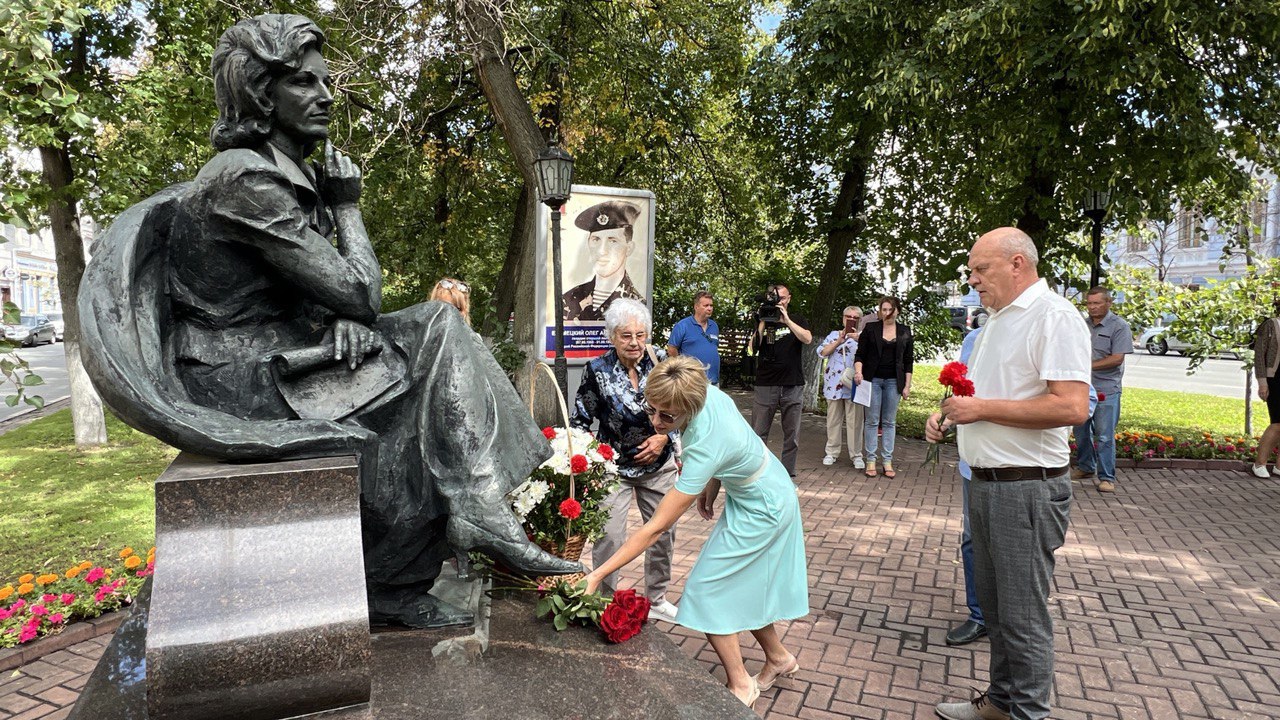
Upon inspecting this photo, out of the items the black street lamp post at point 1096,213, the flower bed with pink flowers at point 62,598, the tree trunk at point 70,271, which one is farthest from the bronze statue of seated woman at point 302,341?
the black street lamp post at point 1096,213

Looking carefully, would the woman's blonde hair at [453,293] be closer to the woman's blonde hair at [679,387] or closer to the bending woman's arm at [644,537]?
the woman's blonde hair at [679,387]

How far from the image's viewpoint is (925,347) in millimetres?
17688

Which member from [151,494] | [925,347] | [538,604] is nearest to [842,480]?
[538,604]

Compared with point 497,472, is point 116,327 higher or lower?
higher

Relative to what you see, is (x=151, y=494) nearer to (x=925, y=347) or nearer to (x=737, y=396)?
(x=737, y=396)

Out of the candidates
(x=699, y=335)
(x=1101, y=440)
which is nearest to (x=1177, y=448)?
(x=1101, y=440)

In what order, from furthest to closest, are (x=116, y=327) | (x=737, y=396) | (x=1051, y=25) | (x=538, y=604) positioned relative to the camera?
A: (x=737, y=396) < (x=1051, y=25) < (x=538, y=604) < (x=116, y=327)

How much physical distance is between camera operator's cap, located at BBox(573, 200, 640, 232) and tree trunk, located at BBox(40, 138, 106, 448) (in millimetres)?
6512

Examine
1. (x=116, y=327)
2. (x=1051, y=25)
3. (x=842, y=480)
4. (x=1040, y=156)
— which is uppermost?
(x=1051, y=25)

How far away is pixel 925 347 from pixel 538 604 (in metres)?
16.4

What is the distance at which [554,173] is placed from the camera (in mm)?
7707

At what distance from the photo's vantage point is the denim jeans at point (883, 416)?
9000 millimetres

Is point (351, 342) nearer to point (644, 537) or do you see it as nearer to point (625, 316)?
point (644, 537)

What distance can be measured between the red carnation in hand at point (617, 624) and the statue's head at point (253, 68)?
2.08 metres
